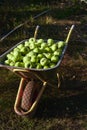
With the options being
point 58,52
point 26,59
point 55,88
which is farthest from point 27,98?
point 55,88

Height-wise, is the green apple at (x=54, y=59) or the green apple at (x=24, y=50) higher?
the green apple at (x=24, y=50)

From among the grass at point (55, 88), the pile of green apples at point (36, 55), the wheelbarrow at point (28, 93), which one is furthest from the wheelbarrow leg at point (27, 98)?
the pile of green apples at point (36, 55)

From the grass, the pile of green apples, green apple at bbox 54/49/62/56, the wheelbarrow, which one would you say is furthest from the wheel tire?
green apple at bbox 54/49/62/56

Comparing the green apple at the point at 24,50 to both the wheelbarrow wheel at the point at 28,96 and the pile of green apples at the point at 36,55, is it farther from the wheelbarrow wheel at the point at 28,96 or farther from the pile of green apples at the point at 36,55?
the wheelbarrow wheel at the point at 28,96

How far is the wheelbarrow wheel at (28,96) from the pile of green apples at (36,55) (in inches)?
16.1

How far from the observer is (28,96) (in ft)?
15.7

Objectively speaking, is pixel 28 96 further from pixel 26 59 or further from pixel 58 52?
pixel 58 52

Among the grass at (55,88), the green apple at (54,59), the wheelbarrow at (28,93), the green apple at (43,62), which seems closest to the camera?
the green apple at (43,62)

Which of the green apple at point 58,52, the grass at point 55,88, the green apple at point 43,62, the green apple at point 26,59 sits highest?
the green apple at point 26,59

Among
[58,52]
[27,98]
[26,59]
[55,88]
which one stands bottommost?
[55,88]

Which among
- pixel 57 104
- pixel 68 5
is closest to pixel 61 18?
pixel 68 5

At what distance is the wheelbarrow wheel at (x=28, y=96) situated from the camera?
4793 mm

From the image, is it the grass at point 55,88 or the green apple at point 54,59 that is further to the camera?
the grass at point 55,88

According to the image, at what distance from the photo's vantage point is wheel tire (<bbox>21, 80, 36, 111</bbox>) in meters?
4.79
